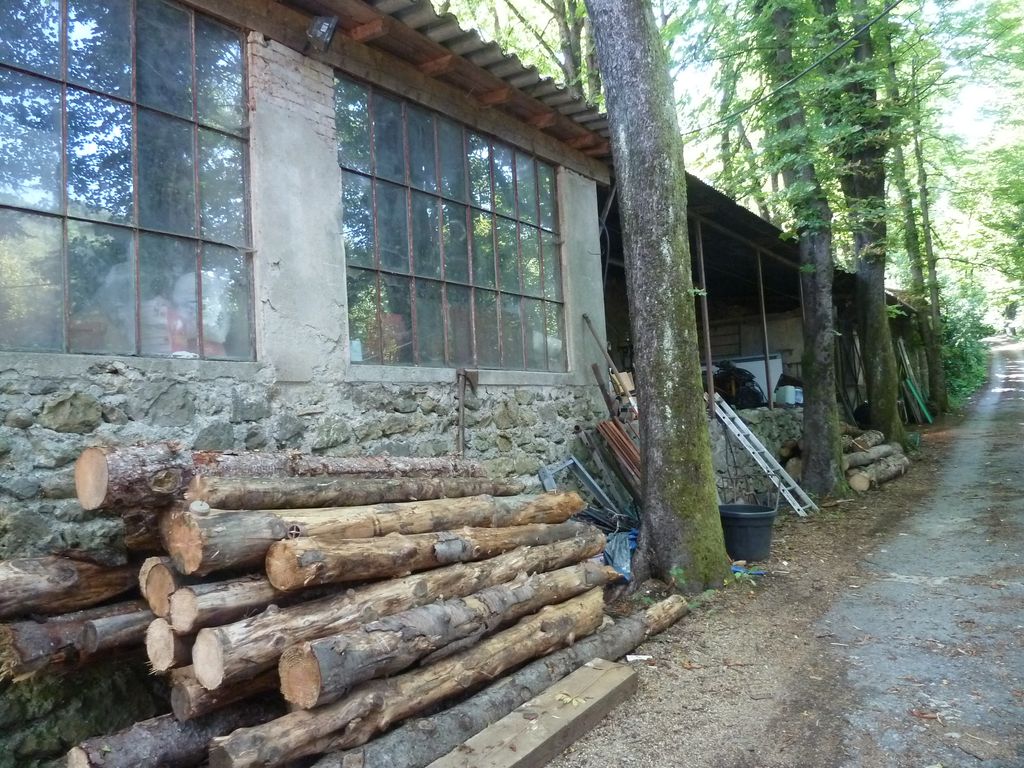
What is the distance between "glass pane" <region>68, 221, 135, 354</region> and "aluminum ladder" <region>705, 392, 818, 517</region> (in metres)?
6.90

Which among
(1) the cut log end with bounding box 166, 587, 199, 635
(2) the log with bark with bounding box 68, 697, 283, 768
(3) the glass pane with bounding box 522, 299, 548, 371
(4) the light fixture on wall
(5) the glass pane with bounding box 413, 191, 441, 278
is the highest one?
(4) the light fixture on wall

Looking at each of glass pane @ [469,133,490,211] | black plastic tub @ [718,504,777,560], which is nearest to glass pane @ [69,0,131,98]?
glass pane @ [469,133,490,211]

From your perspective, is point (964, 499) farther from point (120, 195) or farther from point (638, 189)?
point (120, 195)

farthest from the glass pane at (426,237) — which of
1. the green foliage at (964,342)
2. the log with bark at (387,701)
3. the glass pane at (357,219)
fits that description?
the green foliage at (964,342)

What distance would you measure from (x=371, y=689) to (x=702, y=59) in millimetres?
10979

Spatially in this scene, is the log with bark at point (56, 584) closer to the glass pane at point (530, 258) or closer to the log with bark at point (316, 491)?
the log with bark at point (316, 491)

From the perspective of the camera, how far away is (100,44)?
3.95m

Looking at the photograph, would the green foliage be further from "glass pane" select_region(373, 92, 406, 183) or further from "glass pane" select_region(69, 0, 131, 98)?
"glass pane" select_region(69, 0, 131, 98)

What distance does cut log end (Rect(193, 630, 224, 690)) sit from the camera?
259 cm

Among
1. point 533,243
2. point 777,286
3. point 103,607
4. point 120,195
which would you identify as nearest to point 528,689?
point 103,607

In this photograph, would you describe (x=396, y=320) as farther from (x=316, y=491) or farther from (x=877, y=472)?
(x=877, y=472)

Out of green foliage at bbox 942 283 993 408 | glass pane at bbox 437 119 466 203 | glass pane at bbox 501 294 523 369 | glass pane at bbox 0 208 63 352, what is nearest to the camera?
glass pane at bbox 0 208 63 352

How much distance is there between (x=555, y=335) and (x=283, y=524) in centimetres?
459

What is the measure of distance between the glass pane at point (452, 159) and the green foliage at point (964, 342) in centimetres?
1992
